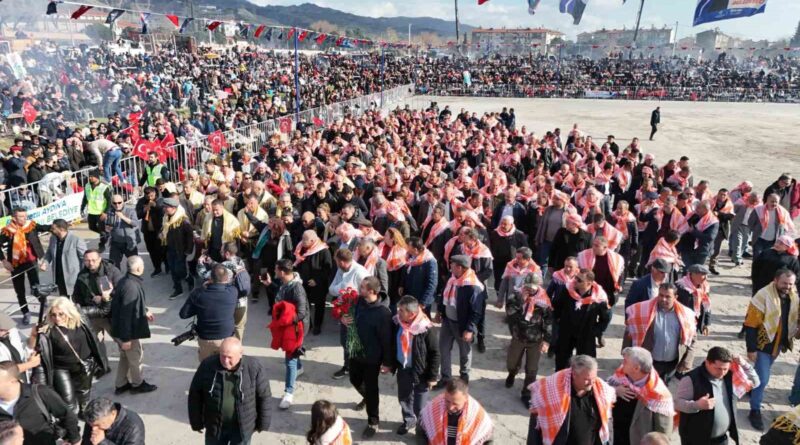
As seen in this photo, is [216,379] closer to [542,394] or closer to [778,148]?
Answer: [542,394]

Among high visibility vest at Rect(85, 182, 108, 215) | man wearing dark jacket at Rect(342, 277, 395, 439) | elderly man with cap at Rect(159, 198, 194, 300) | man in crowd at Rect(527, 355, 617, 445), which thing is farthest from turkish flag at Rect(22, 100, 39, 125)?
man in crowd at Rect(527, 355, 617, 445)

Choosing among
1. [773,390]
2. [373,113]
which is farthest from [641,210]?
[373,113]

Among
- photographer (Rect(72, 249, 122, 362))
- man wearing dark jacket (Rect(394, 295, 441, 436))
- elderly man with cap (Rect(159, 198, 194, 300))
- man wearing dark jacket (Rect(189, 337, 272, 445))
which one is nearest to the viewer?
man wearing dark jacket (Rect(189, 337, 272, 445))

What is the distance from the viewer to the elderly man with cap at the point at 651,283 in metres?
5.35

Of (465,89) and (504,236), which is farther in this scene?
(465,89)

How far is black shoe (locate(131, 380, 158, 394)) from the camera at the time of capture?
5.68 m

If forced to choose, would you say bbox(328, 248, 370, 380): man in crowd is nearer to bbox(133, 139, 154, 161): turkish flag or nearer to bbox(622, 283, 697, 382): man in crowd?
bbox(622, 283, 697, 382): man in crowd

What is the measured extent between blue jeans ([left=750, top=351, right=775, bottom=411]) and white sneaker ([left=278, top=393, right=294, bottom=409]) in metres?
4.60

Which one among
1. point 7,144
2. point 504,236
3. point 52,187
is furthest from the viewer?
point 7,144

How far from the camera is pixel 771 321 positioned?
5070mm

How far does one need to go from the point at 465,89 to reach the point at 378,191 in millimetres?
37540

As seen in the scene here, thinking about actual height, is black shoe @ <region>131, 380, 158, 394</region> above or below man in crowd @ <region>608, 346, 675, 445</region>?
below

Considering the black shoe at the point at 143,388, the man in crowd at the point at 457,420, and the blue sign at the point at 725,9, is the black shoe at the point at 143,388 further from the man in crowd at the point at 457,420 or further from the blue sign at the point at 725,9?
the blue sign at the point at 725,9

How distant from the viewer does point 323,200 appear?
28.5 ft
